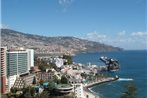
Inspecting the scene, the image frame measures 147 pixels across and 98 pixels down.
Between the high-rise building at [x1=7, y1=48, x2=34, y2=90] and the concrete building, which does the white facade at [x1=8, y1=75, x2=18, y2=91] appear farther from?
the concrete building

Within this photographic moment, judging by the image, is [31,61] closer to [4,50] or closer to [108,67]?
[4,50]

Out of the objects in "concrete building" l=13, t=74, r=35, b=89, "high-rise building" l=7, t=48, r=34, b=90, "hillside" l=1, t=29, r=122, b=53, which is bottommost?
"concrete building" l=13, t=74, r=35, b=89

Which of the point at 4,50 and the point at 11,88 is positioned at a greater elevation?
the point at 4,50

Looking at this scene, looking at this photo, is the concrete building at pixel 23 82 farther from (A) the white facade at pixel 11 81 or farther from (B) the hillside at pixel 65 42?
(B) the hillside at pixel 65 42

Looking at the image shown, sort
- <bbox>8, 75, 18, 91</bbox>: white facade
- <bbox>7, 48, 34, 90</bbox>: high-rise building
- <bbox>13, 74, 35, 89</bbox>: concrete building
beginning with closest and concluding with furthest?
<bbox>8, 75, 18, 91</bbox>: white facade
<bbox>13, 74, 35, 89</bbox>: concrete building
<bbox>7, 48, 34, 90</bbox>: high-rise building

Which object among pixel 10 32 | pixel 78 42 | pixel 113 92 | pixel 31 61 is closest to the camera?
pixel 113 92

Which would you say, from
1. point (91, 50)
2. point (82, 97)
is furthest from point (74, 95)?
point (91, 50)

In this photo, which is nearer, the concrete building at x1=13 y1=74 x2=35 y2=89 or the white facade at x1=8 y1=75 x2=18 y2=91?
the white facade at x1=8 y1=75 x2=18 y2=91

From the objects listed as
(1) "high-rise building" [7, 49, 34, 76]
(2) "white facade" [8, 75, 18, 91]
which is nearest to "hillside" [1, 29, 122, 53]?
(1) "high-rise building" [7, 49, 34, 76]

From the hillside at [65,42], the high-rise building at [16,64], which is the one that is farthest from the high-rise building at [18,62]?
the hillside at [65,42]

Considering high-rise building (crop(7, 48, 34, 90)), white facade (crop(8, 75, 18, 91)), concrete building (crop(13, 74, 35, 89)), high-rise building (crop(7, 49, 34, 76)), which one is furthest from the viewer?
high-rise building (crop(7, 49, 34, 76))

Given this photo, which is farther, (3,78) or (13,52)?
(13,52)
